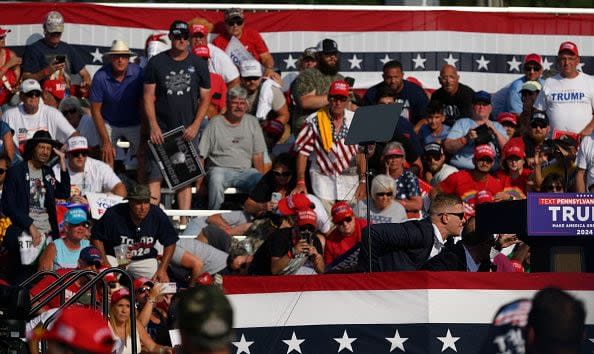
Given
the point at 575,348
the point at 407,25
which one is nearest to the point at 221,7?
the point at 407,25

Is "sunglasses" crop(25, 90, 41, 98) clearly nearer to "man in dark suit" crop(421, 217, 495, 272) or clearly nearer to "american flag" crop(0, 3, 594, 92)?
"american flag" crop(0, 3, 594, 92)

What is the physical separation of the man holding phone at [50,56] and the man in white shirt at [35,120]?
977 millimetres

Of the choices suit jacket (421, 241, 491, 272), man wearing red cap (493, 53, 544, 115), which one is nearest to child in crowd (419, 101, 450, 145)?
man wearing red cap (493, 53, 544, 115)

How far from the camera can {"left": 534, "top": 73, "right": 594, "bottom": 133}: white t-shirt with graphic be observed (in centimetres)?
1694

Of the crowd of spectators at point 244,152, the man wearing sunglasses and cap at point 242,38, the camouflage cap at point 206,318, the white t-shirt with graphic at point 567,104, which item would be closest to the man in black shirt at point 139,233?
the crowd of spectators at point 244,152

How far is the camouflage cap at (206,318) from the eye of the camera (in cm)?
509

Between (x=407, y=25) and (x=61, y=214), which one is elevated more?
(x=407, y=25)

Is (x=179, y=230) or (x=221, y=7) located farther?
(x=221, y=7)

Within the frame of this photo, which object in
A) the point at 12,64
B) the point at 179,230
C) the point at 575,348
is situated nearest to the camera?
the point at 575,348

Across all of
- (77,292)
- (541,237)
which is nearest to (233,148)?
(541,237)

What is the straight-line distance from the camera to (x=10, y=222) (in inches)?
574

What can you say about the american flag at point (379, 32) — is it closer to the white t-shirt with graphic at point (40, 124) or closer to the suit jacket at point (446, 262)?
the white t-shirt with graphic at point (40, 124)

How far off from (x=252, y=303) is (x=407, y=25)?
921cm

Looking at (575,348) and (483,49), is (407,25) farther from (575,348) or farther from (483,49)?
(575,348)
